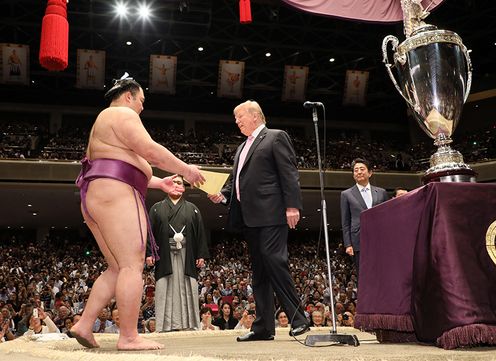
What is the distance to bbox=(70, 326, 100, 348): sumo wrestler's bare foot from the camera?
6.42ft

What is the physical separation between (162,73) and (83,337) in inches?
483

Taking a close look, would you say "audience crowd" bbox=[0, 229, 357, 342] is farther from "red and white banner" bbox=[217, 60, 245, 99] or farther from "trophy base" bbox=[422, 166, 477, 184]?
"red and white banner" bbox=[217, 60, 245, 99]

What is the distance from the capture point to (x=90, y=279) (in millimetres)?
9172

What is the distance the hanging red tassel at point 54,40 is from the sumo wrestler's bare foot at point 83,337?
1.69 metres

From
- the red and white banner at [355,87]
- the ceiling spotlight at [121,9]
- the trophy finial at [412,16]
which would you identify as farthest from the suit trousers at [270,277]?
the red and white banner at [355,87]

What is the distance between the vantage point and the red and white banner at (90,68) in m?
13.0

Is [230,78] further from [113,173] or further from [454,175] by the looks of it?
[454,175]

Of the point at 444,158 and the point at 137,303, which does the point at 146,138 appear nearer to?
the point at 137,303

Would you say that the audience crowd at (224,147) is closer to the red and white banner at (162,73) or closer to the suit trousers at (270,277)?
the red and white banner at (162,73)

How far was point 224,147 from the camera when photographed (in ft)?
49.8

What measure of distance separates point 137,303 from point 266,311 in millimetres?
814

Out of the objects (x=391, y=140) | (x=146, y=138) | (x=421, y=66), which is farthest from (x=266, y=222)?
(x=391, y=140)

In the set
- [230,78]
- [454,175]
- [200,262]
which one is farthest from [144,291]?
[230,78]

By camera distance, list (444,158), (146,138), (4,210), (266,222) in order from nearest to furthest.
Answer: (444,158) → (146,138) → (266,222) → (4,210)
